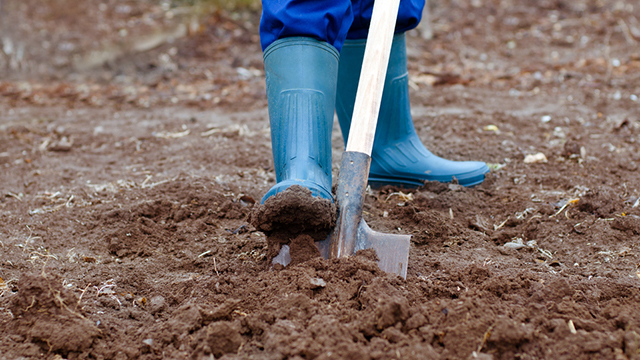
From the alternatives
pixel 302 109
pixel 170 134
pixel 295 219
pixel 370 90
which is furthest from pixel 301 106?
pixel 170 134

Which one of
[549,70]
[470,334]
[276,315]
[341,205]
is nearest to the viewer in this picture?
[470,334]

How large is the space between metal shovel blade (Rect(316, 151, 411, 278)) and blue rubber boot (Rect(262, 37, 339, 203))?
6 centimetres

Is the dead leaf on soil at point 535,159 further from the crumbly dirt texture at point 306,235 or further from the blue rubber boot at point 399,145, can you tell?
the blue rubber boot at point 399,145

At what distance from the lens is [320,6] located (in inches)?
59.1

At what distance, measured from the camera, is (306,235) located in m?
1.40

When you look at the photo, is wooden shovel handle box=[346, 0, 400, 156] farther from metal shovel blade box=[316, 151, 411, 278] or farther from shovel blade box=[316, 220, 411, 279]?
shovel blade box=[316, 220, 411, 279]

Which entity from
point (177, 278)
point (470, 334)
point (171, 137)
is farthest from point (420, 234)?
point (171, 137)

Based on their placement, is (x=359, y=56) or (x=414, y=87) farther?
(x=414, y=87)

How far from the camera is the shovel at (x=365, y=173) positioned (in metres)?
1.43

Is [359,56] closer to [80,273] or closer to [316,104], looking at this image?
[316,104]

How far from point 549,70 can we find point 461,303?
422 centimetres

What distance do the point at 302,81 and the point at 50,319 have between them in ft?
3.10

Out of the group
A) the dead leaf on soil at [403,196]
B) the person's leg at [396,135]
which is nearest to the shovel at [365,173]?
the person's leg at [396,135]

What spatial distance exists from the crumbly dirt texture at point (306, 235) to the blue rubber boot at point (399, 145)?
0.09 meters
